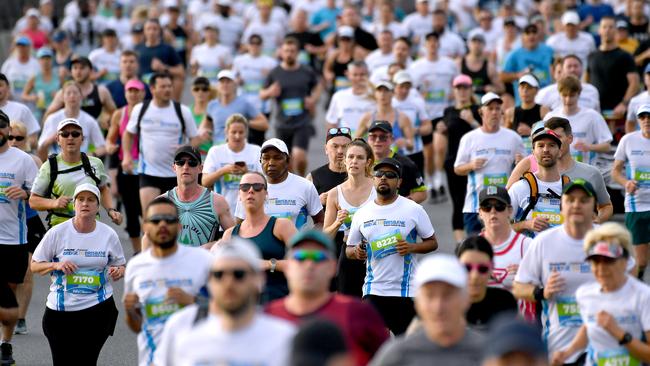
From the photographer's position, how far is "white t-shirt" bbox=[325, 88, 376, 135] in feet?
53.2

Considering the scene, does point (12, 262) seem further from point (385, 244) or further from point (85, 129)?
point (385, 244)

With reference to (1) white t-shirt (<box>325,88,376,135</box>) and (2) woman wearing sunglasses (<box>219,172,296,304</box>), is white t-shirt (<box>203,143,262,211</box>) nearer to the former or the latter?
(1) white t-shirt (<box>325,88,376,135</box>)

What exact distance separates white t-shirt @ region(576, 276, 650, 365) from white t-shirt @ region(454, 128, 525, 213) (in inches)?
219

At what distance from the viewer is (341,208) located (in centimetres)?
1153

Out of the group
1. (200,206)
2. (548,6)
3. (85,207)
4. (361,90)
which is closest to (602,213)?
(200,206)

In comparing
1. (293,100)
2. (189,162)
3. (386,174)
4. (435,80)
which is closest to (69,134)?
(189,162)

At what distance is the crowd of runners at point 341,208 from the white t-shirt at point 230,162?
0.07 ft

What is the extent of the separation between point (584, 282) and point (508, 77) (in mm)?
9854

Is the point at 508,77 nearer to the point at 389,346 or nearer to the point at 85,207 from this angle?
the point at 85,207

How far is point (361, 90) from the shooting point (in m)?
16.4

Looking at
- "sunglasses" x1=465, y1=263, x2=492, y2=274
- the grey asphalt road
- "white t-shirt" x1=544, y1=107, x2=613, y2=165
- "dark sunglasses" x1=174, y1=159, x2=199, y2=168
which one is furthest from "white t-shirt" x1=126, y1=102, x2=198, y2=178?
"sunglasses" x1=465, y1=263, x2=492, y2=274

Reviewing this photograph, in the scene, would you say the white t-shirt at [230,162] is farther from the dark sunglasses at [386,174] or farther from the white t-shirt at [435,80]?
the white t-shirt at [435,80]

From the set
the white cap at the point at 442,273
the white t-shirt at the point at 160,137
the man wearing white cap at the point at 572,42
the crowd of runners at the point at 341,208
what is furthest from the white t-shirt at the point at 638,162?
the man wearing white cap at the point at 572,42

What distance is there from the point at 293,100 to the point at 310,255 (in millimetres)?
10847
